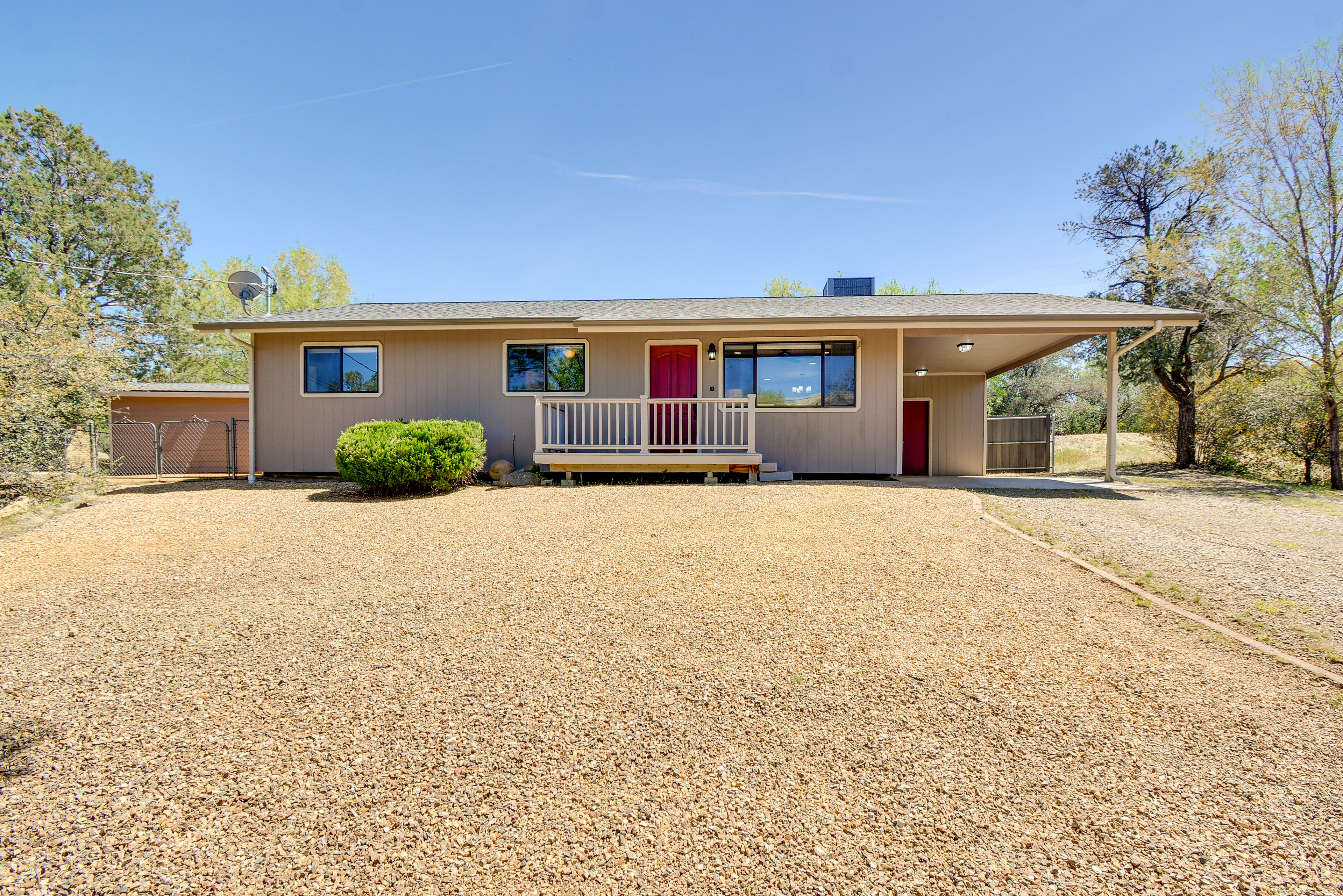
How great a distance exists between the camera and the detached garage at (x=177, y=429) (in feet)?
43.9

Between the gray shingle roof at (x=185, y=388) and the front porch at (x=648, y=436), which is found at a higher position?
the gray shingle roof at (x=185, y=388)

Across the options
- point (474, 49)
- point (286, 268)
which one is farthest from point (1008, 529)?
point (286, 268)

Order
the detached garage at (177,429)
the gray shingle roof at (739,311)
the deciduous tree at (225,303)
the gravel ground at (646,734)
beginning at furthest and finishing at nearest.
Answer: the deciduous tree at (225,303) → the detached garage at (177,429) → the gray shingle roof at (739,311) → the gravel ground at (646,734)

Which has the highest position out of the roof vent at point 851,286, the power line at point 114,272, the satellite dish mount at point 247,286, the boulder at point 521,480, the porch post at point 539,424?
the power line at point 114,272

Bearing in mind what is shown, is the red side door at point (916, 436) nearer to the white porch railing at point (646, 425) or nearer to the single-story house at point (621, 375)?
the single-story house at point (621, 375)

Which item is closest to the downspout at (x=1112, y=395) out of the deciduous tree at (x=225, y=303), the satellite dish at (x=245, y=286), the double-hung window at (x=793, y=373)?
the double-hung window at (x=793, y=373)

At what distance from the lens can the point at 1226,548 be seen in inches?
191

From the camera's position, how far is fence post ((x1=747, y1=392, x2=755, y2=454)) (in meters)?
8.18

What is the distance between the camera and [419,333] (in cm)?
962

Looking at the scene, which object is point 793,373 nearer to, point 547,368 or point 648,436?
point 648,436

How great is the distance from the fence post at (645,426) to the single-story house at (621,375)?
53 millimetres

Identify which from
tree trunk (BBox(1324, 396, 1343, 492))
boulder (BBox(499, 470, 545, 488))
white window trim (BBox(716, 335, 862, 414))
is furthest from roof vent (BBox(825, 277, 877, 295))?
boulder (BBox(499, 470, 545, 488))

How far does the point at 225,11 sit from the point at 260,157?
25.8 ft

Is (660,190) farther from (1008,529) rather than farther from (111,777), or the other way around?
(111,777)
